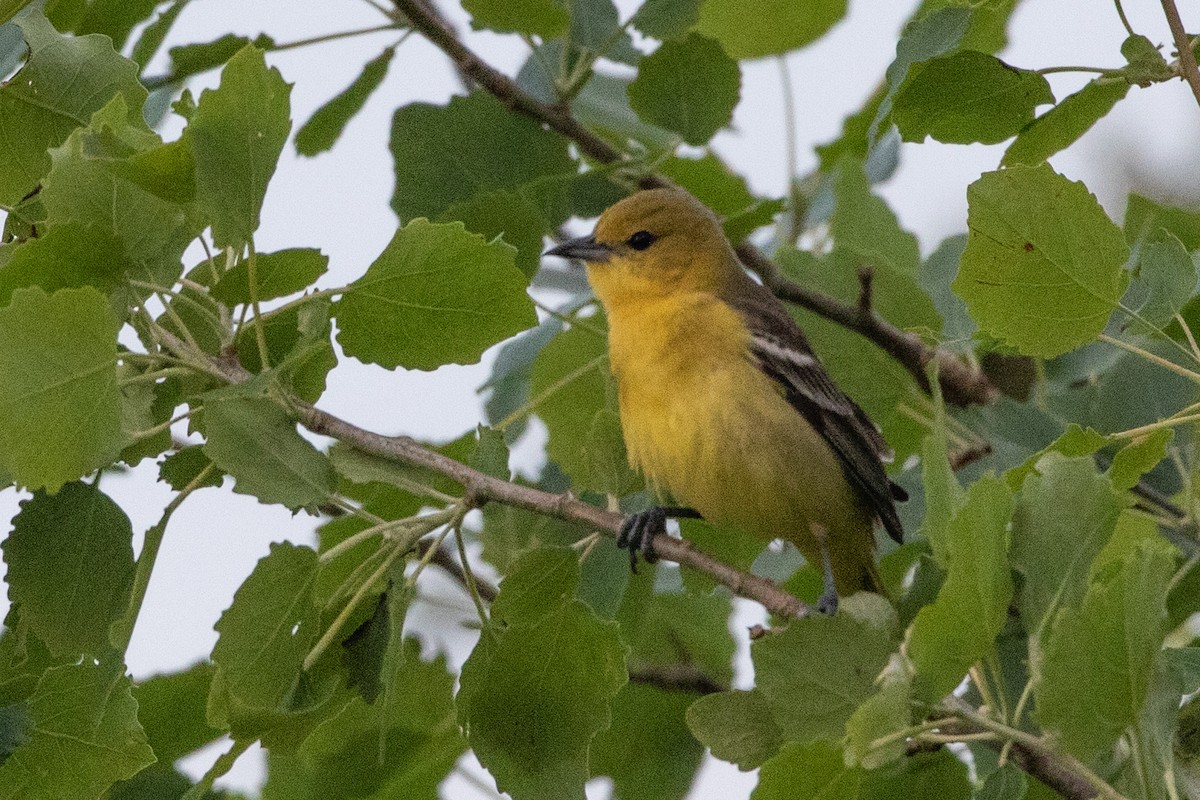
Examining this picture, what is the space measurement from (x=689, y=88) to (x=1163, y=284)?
166 cm

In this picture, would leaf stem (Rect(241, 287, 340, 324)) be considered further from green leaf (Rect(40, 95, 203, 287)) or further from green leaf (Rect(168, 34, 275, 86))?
green leaf (Rect(168, 34, 275, 86))

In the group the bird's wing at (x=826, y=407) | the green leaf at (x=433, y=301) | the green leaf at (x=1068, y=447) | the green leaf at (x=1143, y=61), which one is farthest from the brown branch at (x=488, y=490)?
the bird's wing at (x=826, y=407)

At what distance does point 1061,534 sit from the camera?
2057 mm

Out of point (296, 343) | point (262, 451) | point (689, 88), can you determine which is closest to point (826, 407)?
point (689, 88)

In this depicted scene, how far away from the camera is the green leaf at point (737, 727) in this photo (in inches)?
94.4

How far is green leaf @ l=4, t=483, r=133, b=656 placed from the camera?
8.42ft

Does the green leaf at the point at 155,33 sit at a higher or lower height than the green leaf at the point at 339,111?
higher

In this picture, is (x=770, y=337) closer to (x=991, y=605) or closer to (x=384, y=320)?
(x=384, y=320)

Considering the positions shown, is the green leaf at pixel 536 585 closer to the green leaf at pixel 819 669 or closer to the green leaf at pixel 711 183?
the green leaf at pixel 819 669

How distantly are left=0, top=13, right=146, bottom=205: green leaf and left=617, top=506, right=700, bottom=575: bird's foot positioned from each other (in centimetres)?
120

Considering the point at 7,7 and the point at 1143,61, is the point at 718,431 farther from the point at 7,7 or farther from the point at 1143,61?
the point at 7,7

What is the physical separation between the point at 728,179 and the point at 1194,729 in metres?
2.07

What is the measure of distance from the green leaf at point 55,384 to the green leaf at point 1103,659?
1378 millimetres

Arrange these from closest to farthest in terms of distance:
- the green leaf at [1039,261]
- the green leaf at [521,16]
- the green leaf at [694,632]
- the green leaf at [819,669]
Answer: the green leaf at [819,669] < the green leaf at [1039,261] < the green leaf at [521,16] < the green leaf at [694,632]
